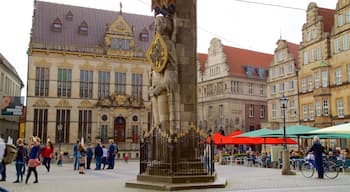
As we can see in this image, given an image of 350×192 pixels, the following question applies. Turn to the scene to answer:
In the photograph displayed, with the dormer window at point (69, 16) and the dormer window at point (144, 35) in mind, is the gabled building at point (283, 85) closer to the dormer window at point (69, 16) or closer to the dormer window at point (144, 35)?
the dormer window at point (144, 35)

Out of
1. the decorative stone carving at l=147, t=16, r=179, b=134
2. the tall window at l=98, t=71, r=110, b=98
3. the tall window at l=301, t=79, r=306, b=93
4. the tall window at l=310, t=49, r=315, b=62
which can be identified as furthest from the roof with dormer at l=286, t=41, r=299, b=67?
the decorative stone carving at l=147, t=16, r=179, b=134

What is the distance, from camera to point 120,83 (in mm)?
51500

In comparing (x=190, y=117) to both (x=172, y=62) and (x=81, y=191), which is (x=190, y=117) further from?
(x=81, y=191)

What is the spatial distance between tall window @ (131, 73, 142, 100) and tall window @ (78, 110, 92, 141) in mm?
6247

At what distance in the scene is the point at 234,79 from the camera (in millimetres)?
66062

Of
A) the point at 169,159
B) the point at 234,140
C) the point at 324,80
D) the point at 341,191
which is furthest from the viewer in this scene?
the point at 324,80

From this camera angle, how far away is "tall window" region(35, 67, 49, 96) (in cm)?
4812

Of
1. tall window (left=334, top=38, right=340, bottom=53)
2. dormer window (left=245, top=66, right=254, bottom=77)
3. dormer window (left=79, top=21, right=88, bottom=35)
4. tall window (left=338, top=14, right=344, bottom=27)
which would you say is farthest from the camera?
dormer window (left=245, top=66, right=254, bottom=77)

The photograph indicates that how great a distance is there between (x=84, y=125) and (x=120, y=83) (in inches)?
262

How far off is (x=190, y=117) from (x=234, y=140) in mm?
16879

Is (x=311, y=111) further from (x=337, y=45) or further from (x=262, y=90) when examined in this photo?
(x=262, y=90)

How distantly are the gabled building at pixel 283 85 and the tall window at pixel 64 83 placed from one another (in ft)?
82.3

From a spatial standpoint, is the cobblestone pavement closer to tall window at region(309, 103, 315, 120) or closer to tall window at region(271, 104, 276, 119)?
tall window at region(309, 103, 315, 120)

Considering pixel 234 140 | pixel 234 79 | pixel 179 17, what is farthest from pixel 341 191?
pixel 234 79
